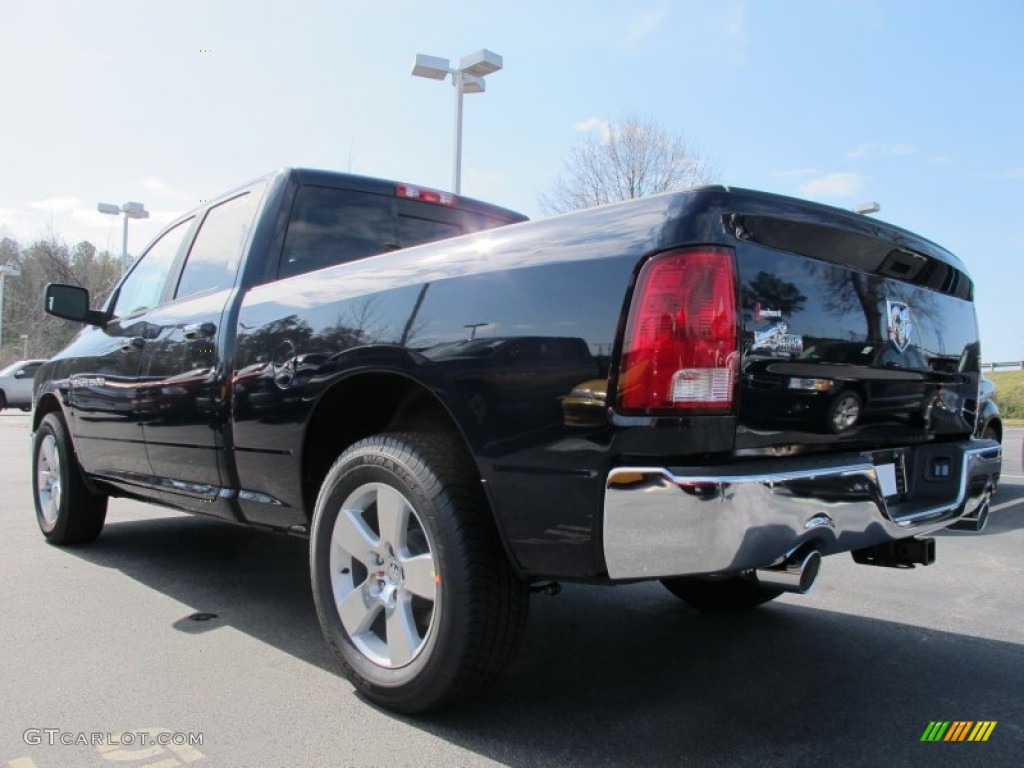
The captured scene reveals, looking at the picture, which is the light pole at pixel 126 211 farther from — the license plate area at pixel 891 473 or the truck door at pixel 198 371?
the license plate area at pixel 891 473

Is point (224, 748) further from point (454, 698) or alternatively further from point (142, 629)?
point (142, 629)

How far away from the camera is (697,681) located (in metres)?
2.99

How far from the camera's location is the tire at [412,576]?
239cm

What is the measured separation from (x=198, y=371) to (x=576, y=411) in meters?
2.12

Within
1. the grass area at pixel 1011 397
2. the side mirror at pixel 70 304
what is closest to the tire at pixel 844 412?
the side mirror at pixel 70 304

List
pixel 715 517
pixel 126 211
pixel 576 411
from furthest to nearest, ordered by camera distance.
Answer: pixel 126 211 < pixel 576 411 < pixel 715 517

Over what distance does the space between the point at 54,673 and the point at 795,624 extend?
3049mm

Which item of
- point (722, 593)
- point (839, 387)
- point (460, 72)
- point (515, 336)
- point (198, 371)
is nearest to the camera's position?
point (515, 336)

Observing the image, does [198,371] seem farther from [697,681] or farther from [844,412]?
[844,412]

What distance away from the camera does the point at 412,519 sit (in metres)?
2.68

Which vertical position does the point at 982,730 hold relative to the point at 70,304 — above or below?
below

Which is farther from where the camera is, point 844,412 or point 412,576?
point 412,576

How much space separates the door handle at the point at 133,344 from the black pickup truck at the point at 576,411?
2.06 ft

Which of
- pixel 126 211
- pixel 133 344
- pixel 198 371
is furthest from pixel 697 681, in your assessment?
pixel 126 211
